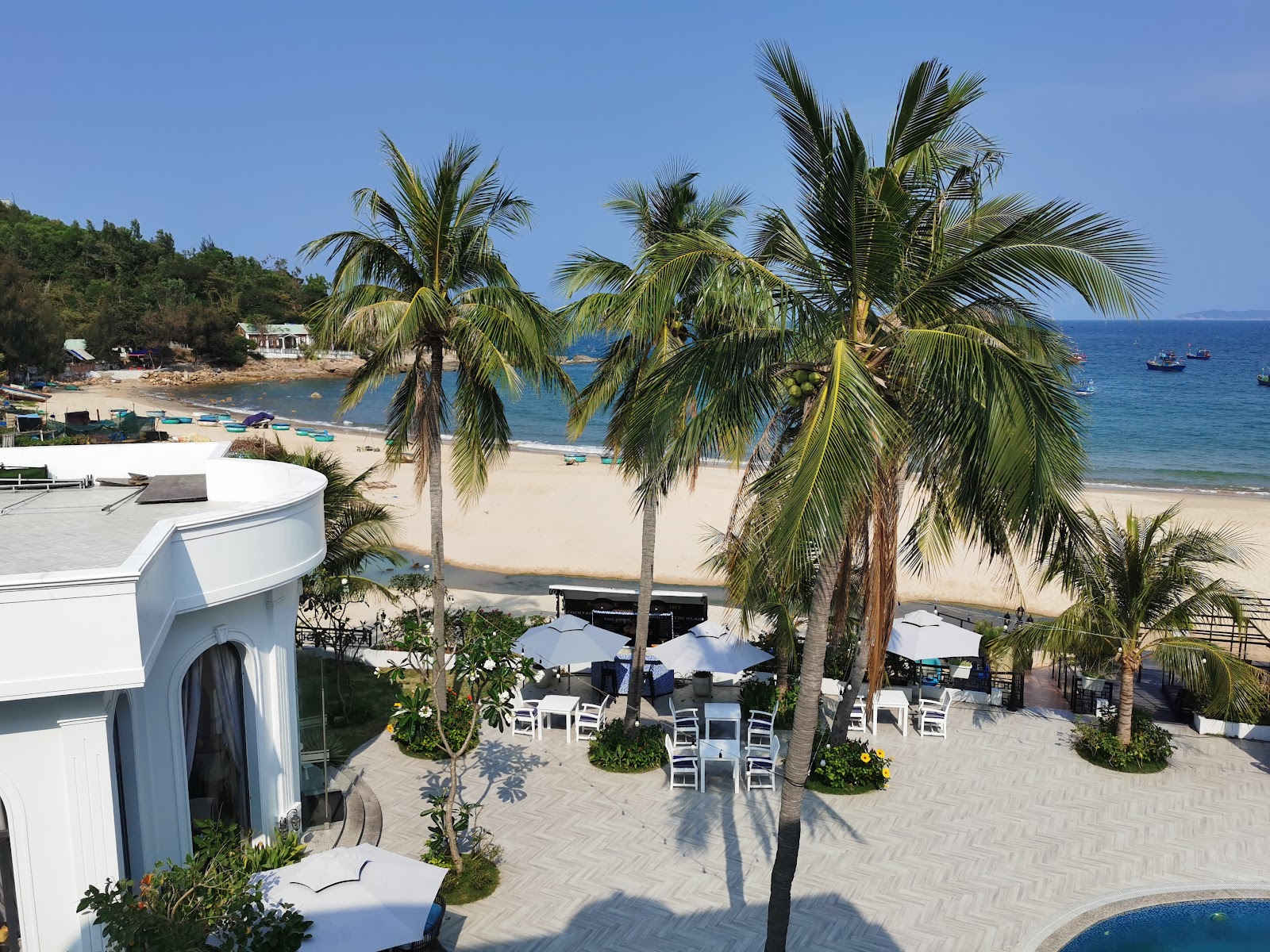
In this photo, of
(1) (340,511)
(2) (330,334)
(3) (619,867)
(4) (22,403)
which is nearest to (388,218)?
(2) (330,334)

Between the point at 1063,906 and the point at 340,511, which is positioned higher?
the point at 340,511

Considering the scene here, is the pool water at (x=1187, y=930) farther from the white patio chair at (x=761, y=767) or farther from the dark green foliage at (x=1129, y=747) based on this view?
the white patio chair at (x=761, y=767)

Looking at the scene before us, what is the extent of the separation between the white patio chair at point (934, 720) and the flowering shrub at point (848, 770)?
1674 mm

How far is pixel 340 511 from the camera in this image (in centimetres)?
1559

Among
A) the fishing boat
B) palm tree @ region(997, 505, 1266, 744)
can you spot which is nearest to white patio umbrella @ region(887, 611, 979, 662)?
palm tree @ region(997, 505, 1266, 744)

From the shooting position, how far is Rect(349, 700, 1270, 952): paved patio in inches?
367

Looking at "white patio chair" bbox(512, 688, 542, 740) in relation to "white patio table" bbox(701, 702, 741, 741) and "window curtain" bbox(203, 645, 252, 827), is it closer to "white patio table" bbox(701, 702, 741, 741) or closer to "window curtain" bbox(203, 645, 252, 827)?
"white patio table" bbox(701, 702, 741, 741)

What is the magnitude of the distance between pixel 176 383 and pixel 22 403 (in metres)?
48.5

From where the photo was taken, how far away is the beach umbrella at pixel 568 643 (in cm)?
1425

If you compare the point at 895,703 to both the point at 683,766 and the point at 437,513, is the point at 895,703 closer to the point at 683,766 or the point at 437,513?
the point at 683,766

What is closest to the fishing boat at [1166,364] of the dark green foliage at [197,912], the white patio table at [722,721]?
the white patio table at [722,721]

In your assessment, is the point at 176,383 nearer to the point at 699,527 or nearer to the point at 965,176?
the point at 699,527

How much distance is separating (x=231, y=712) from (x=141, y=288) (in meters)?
115

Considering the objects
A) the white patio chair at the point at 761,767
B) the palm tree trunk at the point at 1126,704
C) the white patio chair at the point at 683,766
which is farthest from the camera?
the palm tree trunk at the point at 1126,704
